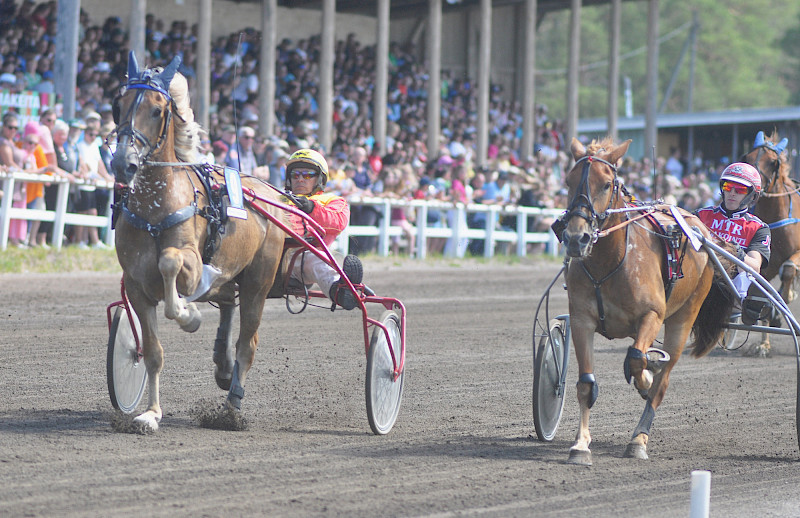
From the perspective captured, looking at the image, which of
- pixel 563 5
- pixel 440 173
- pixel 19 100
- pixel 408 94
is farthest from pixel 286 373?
pixel 563 5

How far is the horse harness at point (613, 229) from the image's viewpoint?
5402 mm

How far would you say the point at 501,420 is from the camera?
6.71 meters

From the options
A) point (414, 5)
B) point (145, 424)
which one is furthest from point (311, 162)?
point (414, 5)

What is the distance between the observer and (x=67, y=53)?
44.6 feet

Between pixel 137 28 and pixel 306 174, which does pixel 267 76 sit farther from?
pixel 306 174

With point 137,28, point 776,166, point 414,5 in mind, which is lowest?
point 776,166

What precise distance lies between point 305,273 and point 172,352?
2.28 metres

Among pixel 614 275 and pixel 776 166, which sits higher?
pixel 776 166

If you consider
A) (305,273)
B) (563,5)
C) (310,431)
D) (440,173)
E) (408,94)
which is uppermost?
(563,5)

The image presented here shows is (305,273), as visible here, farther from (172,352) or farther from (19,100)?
(19,100)

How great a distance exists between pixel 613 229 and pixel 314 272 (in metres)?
1.92

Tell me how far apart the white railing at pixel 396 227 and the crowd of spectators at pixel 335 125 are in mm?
161

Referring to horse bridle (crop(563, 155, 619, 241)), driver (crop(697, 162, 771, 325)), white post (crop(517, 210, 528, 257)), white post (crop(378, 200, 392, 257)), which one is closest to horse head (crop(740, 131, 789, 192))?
driver (crop(697, 162, 771, 325))

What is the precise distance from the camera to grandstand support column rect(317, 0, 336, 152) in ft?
59.5
